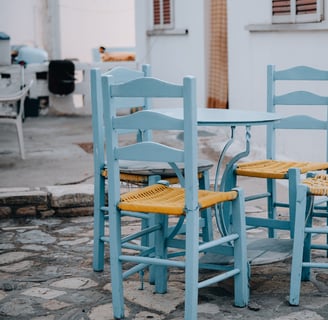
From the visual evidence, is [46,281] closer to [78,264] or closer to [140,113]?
[78,264]

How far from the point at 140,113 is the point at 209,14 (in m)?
6.85

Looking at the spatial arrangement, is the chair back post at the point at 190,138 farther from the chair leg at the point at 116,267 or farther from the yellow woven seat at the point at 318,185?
the yellow woven seat at the point at 318,185

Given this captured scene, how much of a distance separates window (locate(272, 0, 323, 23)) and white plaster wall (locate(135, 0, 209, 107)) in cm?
259

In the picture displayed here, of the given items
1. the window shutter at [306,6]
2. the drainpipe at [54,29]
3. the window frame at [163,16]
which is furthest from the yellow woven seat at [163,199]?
the drainpipe at [54,29]

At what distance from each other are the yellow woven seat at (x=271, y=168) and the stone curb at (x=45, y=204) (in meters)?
1.86

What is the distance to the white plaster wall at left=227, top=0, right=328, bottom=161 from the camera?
7523 millimetres

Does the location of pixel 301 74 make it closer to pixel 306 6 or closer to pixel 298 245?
pixel 298 245

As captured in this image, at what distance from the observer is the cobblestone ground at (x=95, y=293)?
431cm

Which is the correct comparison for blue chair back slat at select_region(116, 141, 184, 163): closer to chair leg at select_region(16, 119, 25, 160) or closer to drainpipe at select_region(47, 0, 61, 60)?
chair leg at select_region(16, 119, 25, 160)

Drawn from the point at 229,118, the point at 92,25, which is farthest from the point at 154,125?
the point at 92,25

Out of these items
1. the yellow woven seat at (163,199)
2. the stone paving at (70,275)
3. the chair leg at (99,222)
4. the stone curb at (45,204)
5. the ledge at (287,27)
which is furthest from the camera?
the ledge at (287,27)

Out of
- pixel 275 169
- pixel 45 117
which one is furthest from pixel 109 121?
pixel 45 117

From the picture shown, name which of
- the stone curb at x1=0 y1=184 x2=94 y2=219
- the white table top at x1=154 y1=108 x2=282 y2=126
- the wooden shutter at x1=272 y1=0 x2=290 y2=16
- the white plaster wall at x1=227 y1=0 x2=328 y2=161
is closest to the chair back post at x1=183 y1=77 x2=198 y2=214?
the white table top at x1=154 y1=108 x2=282 y2=126

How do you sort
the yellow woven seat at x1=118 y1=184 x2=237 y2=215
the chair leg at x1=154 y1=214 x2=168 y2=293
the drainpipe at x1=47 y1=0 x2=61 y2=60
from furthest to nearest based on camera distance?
the drainpipe at x1=47 y1=0 x2=61 y2=60, the chair leg at x1=154 y1=214 x2=168 y2=293, the yellow woven seat at x1=118 y1=184 x2=237 y2=215
